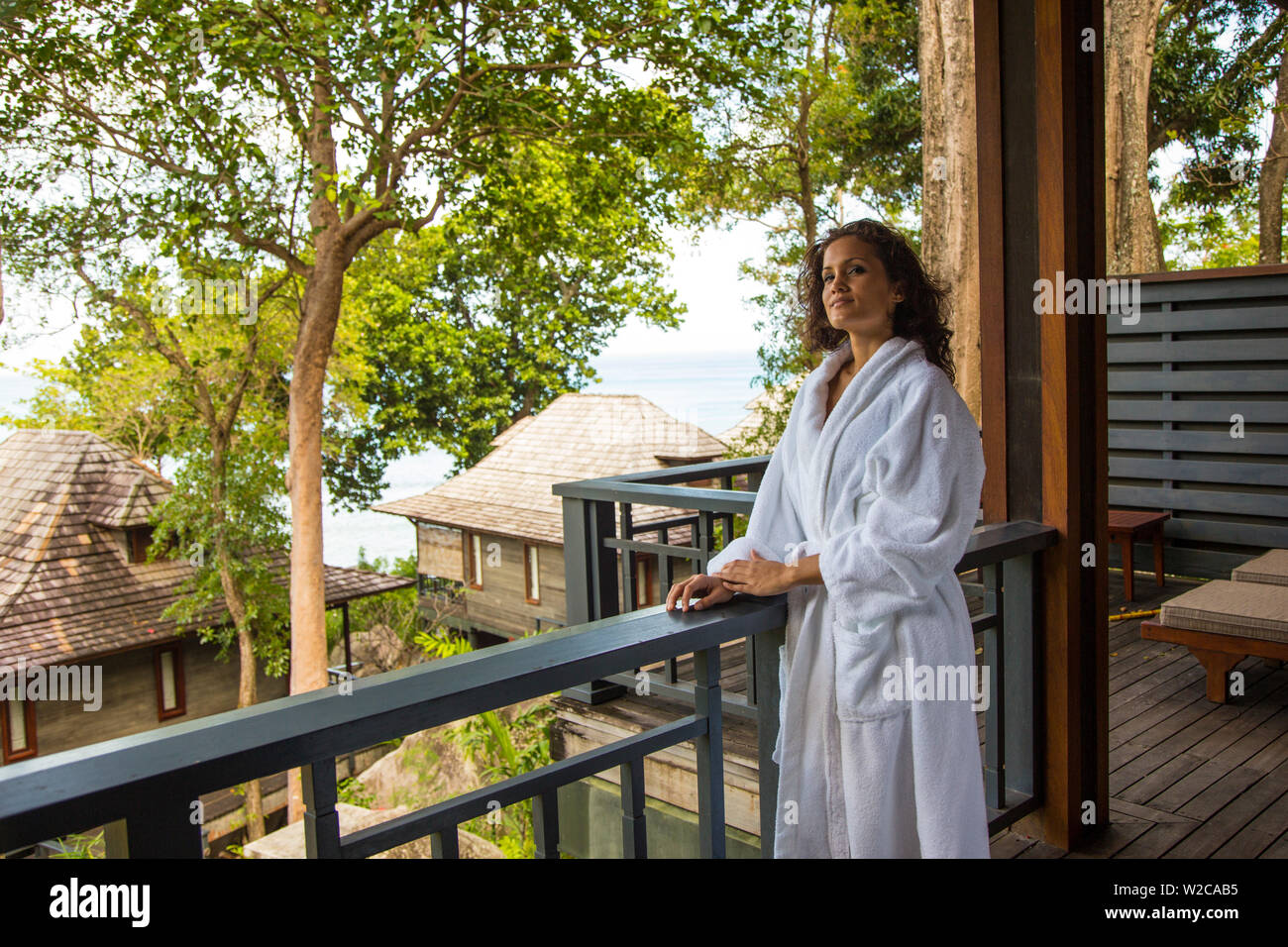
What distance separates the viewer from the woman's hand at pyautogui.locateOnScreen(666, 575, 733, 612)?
69.7 inches

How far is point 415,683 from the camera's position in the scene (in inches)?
53.1

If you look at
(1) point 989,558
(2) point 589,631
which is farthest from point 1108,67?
(2) point 589,631

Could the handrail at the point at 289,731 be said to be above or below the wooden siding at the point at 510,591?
above

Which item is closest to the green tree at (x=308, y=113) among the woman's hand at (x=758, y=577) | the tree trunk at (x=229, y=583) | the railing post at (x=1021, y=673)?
the tree trunk at (x=229, y=583)

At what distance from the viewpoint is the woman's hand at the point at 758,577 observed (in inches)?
70.2

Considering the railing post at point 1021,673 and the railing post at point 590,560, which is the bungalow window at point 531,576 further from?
the railing post at point 1021,673

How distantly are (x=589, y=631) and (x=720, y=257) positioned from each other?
1928 centimetres

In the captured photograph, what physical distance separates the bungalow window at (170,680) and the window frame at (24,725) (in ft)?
6.12

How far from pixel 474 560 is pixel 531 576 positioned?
1702 millimetres

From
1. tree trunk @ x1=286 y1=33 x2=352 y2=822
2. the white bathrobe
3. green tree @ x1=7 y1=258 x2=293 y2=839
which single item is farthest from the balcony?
green tree @ x1=7 y1=258 x2=293 y2=839

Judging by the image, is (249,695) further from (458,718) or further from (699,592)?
(458,718)

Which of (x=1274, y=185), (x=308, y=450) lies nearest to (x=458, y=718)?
(x=308, y=450)

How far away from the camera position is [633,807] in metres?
1.64

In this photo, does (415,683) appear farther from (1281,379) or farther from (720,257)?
(720,257)
